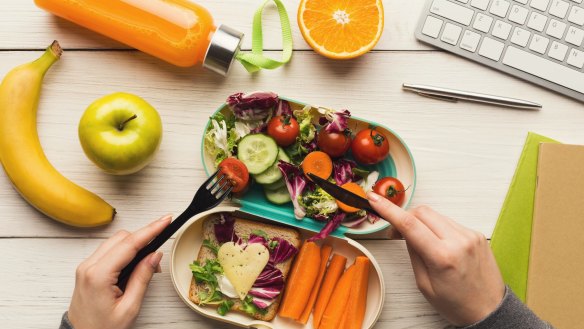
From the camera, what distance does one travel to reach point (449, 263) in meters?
1.06

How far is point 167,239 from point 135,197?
0.16 meters

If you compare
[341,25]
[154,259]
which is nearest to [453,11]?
[341,25]

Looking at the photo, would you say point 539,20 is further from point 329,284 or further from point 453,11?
point 329,284

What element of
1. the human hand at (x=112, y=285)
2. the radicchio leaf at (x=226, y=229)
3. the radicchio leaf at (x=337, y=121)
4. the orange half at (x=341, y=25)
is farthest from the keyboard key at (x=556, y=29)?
the human hand at (x=112, y=285)

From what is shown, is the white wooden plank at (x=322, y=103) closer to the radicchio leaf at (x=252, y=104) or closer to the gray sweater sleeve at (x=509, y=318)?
the radicchio leaf at (x=252, y=104)

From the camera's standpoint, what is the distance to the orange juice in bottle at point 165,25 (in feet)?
4.00

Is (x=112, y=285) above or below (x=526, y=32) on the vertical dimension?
below

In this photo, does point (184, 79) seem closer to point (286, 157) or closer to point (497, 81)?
point (286, 157)

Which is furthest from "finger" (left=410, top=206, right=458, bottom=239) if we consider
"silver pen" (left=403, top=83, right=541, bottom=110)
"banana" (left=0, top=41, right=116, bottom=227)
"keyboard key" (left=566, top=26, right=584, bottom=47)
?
"banana" (left=0, top=41, right=116, bottom=227)

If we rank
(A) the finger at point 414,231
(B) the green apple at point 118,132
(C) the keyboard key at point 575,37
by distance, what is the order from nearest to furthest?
(A) the finger at point 414,231
(B) the green apple at point 118,132
(C) the keyboard key at point 575,37

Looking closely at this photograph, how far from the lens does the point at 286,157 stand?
49.0 inches

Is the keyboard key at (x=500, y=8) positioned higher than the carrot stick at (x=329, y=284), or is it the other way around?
the keyboard key at (x=500, y=8)

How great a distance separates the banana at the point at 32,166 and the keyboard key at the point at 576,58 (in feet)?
3.48

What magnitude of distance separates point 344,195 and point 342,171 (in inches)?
5.7
